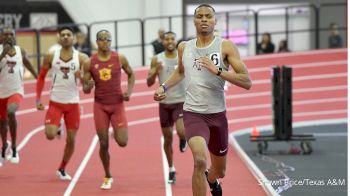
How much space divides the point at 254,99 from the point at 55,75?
39.1 ft

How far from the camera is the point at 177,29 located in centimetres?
2717

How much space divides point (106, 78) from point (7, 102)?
2.49 meters

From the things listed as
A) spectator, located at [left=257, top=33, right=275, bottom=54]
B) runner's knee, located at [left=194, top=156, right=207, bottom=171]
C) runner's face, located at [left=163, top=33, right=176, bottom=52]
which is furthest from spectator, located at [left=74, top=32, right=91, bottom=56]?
runner's knee, located at [left=194, top=156, right=207, bottom=171]

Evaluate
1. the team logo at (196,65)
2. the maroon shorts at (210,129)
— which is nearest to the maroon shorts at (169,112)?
the maroon shorts at (210,129)

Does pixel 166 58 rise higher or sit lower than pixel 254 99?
higher

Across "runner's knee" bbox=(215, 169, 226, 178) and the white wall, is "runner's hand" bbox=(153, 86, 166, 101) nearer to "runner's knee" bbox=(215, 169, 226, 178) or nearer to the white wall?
"runner's knee" bbox=(215, 169, 226, 178)

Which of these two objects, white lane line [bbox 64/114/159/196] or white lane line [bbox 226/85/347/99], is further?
white lane line [bbox 226/85/347/99]

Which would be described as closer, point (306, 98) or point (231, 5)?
point (306, 98)

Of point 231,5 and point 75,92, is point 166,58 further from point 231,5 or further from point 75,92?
point 231,5

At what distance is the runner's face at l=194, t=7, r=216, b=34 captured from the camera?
8984mm

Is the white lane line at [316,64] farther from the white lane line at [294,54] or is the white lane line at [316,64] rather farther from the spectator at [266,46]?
the spectator at [266,46]

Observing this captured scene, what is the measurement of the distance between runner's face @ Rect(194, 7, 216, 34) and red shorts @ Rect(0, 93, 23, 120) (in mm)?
5373

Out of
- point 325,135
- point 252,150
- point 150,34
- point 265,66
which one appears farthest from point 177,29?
point 252,150

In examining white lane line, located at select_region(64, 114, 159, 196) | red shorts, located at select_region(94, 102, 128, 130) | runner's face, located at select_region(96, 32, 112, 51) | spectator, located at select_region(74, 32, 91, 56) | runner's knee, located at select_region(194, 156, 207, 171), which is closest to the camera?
runner's knee, located at select_region(194, 156, 207, 171)
